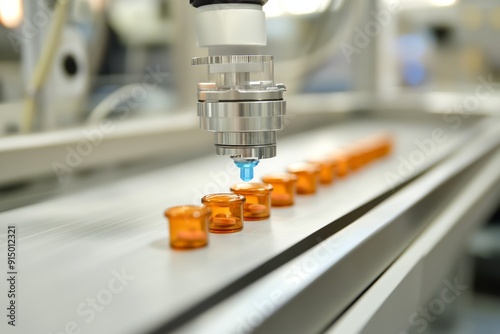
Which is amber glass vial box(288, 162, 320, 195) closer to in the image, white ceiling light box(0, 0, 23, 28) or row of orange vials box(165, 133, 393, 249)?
row of orange vials box(165, 133, 393, 249)

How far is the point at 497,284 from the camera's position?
6.78 feet

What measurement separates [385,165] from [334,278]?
0.48 m

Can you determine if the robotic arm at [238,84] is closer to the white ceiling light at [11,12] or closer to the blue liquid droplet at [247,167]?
the blue liquid droplet at [247,167]

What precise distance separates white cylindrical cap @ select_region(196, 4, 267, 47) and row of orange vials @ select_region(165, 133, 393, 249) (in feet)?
0.43

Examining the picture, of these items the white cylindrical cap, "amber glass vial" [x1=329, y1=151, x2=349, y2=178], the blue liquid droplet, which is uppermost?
the white cylindrical cap

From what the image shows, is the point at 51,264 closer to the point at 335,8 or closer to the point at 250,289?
the point at 250,289

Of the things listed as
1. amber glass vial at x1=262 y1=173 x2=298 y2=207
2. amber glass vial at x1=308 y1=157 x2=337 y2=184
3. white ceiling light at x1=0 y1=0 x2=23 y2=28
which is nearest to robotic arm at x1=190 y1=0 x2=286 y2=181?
amber glass vial at x1=262 y1=173 x2=298 y2=207

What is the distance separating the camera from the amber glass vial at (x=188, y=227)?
0.41 m

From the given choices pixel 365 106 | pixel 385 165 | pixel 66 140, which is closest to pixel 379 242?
pixel 385 165
